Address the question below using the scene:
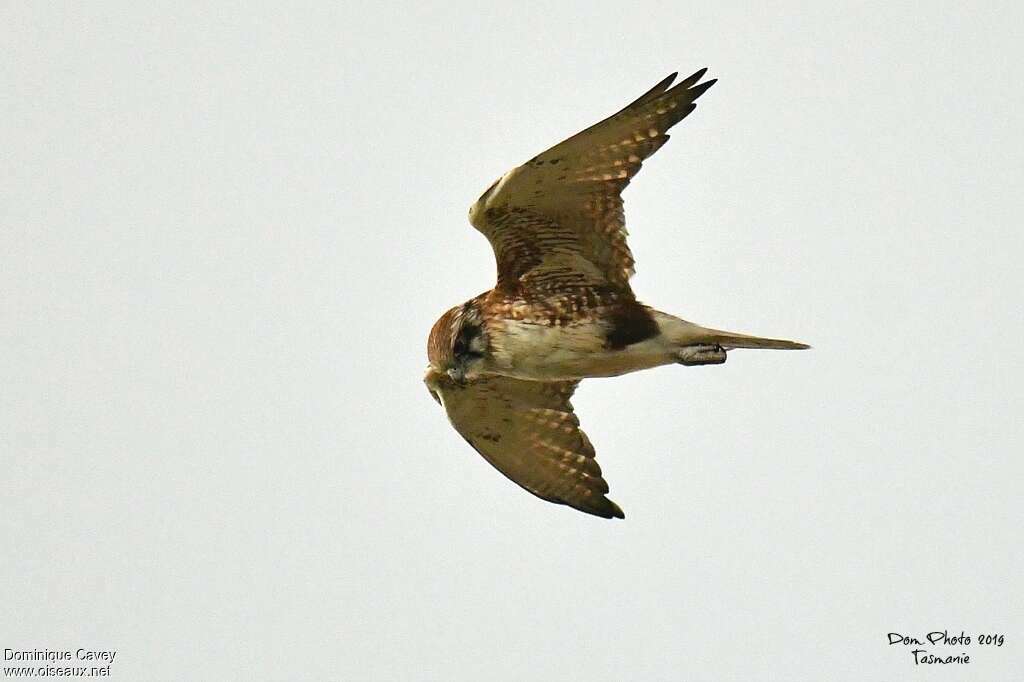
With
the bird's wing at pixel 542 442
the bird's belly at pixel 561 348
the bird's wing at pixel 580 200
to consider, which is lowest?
the bird's wing at pixel 542 442

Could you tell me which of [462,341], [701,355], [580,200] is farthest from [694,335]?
[462,341]

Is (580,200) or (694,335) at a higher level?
(580,200)

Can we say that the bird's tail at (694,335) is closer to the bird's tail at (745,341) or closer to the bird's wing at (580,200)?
the bird's tail at (745,341)

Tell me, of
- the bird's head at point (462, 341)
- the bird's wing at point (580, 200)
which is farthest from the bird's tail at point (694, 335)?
the bird's head at point (462, 341)

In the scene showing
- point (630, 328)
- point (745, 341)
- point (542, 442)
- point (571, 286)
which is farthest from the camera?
point (542, 442)

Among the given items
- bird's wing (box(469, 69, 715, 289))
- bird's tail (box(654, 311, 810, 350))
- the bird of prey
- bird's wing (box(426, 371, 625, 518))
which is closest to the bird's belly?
the bird of prey

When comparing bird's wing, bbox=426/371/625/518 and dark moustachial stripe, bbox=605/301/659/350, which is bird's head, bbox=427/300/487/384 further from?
bird's wing, bbox=426/371/625/518

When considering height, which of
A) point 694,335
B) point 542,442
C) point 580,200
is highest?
point 580,200

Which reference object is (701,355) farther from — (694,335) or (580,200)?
(580,200)
